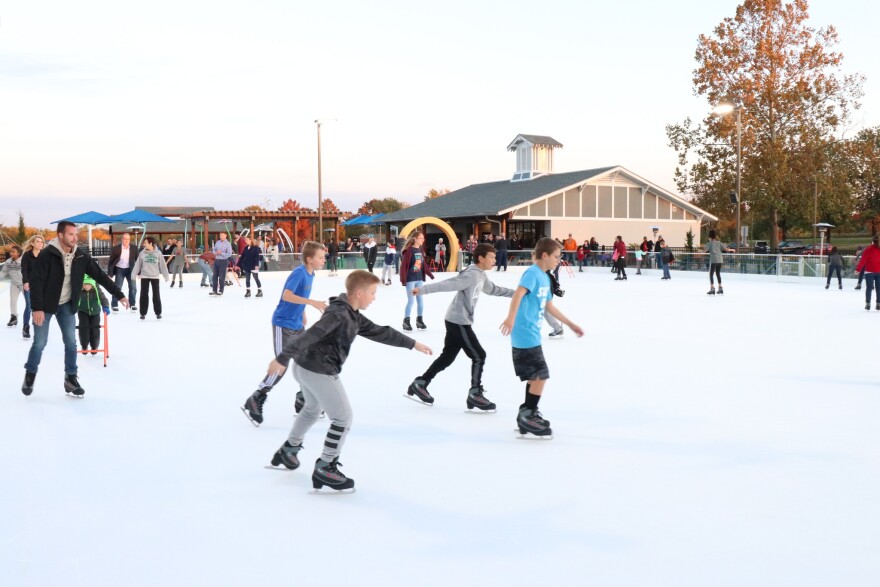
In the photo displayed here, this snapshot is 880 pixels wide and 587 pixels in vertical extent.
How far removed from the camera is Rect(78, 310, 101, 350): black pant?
908cm

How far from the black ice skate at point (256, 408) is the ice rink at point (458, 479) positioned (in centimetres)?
11

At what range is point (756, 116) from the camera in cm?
3859

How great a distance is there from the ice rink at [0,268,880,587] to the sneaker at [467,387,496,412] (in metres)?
0.15

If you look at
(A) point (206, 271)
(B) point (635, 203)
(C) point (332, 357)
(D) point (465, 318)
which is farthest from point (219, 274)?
(B) point (635, 203)

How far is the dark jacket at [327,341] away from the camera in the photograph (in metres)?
A: 4.24

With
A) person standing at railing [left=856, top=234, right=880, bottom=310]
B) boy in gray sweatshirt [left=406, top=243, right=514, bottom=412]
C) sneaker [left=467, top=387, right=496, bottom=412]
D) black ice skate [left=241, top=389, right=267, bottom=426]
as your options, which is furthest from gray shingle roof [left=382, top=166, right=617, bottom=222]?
black ice skate [left=241, top=389, right=267, bottom=426]

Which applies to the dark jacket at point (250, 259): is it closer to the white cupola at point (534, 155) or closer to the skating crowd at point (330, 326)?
the skating crowd at point (330, 326)

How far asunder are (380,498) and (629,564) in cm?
141

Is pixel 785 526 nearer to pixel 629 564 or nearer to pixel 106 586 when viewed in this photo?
pixel 629 564

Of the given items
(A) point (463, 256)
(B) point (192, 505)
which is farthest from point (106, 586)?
(A) point (463, 256)

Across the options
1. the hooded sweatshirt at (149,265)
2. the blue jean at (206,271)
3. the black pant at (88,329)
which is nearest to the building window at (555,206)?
the blue jean at (206,271)

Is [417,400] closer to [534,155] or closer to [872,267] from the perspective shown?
[872,267]

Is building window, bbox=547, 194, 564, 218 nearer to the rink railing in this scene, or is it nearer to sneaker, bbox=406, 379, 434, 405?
the rink railing

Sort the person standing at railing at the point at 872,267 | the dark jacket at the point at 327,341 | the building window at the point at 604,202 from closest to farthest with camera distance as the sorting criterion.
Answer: the dark jacket at the point at 327,341 → the person standing at railing at the point at 872,267 → the building window at the point at 604,202
